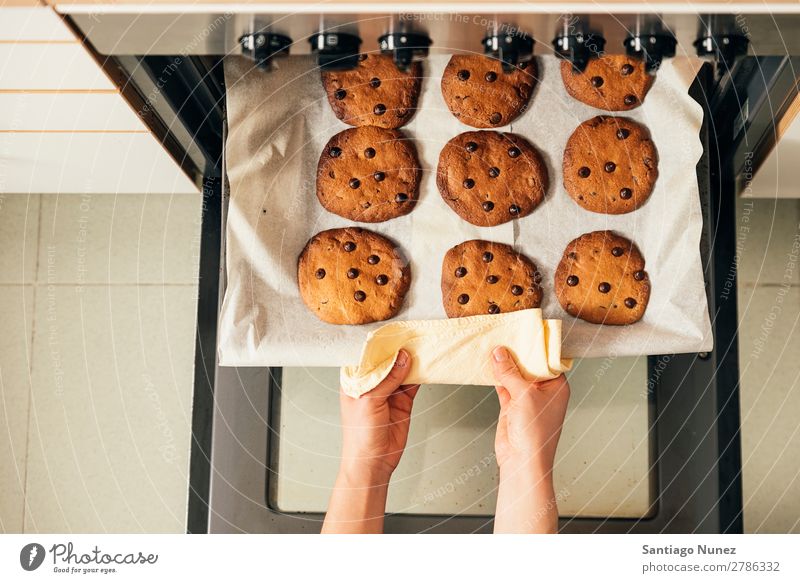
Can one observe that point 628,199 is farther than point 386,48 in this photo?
Yes

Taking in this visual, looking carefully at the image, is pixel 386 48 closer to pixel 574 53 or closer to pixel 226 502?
pixel 574 53

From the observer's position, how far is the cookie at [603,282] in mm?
805

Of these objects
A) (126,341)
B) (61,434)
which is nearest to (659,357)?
(126,341)

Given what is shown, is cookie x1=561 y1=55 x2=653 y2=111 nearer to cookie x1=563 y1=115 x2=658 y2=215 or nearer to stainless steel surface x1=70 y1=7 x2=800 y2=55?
cookie x1=563 y1=115 x2=658 y2=215

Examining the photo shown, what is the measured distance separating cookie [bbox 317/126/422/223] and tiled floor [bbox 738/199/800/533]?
2.13 feet

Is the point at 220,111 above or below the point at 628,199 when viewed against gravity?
above

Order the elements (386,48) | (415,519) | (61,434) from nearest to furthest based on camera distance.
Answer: (386,48), (415,519), (61,434)

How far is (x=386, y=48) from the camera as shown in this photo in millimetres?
603

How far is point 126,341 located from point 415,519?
597mm

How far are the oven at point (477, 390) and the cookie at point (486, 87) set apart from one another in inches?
6.3

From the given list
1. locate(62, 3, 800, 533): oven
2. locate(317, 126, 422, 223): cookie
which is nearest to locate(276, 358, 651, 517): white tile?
locate(62, 3, 800, 533): oven

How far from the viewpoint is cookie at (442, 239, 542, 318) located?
82cm

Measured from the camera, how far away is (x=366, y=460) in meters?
0.85

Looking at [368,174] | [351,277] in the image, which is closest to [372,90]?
[368,174]
